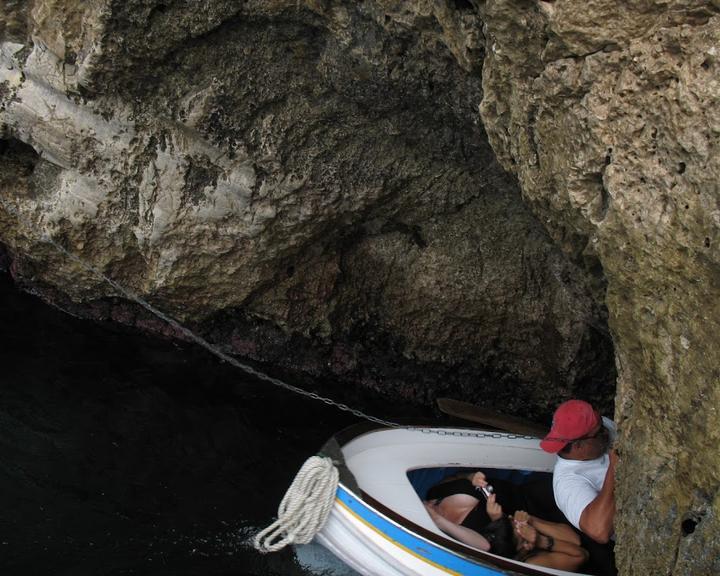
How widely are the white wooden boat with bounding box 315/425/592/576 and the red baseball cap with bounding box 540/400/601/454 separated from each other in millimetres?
828

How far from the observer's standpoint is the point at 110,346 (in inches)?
312

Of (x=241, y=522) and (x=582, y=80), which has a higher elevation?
(x=582, y=80)

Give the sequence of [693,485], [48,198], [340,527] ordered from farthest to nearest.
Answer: [48,198], [340,527], [693,485]

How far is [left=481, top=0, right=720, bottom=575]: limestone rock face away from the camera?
3572 millimetres

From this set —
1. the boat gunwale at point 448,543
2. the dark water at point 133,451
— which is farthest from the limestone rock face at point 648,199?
the dark water at point 133,451

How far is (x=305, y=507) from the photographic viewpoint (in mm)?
5129

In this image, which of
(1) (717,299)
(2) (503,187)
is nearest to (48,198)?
(2) (503,187)

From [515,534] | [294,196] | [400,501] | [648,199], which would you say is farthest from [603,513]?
[294,196]

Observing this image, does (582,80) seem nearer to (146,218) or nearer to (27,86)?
(146,218)

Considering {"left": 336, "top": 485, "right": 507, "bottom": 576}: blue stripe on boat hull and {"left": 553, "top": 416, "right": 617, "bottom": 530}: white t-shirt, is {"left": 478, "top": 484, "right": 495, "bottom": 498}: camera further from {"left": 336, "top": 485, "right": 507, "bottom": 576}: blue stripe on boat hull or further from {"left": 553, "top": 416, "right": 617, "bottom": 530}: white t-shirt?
{"left": 336, "top": 485, "right": 507, "bottom": 576}: blue stripe on boat hull

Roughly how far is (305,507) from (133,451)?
194 cm

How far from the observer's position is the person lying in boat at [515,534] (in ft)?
16.8

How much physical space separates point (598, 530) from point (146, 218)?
4.80 m

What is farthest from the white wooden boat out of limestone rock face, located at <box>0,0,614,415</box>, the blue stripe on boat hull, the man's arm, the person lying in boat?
limestone rock face, located at <box>0,0,614,415</box>
